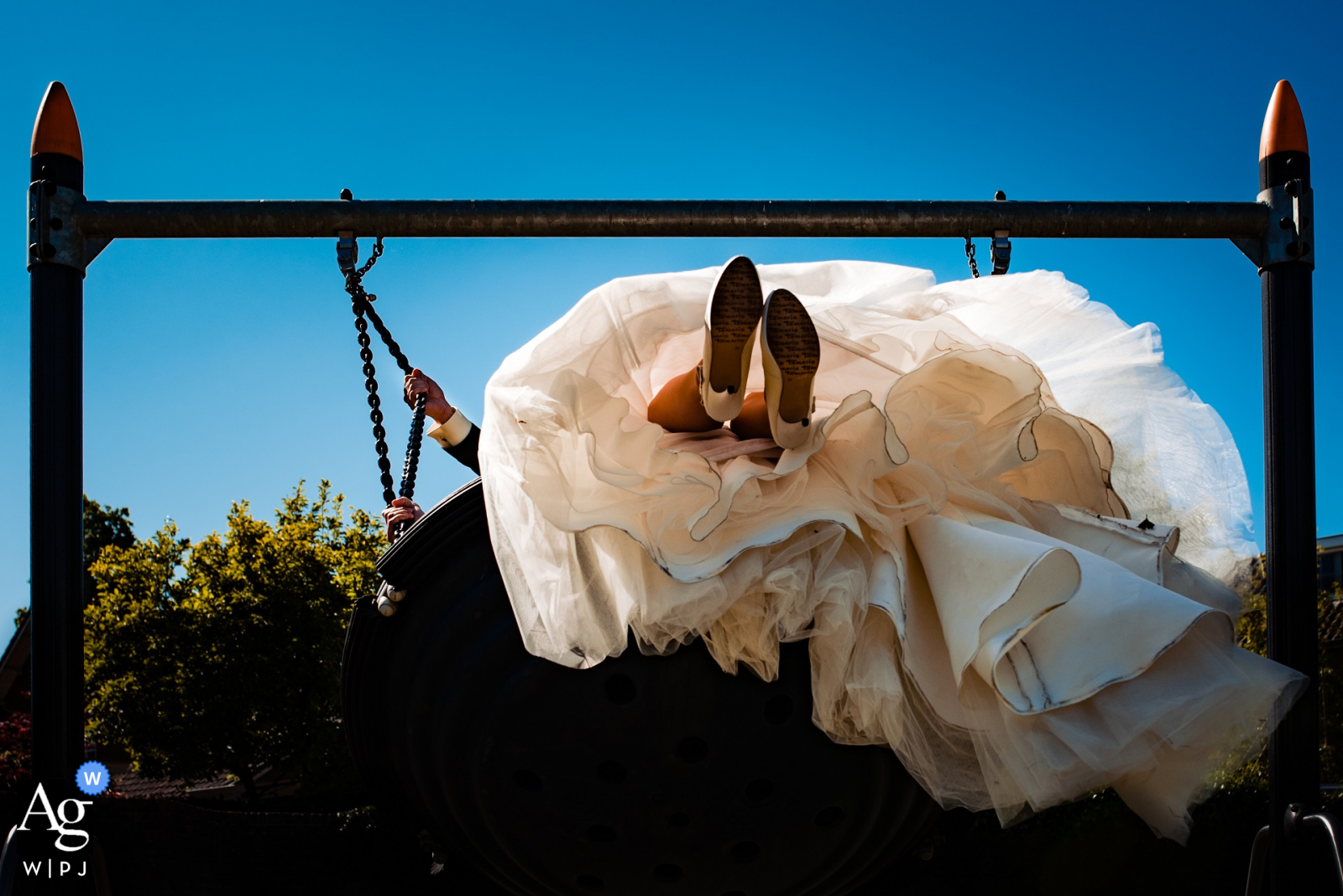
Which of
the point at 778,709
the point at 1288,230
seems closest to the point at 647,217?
the point at 778,709

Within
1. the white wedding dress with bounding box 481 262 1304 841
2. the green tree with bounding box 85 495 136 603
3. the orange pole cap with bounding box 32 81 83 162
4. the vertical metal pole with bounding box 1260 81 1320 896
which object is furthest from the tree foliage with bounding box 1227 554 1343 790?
the green tree with bounding box 85 495 136 603

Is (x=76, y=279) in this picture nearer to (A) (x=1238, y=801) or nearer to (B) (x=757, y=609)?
(B) (x=757, y=609)

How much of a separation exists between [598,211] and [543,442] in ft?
2.73

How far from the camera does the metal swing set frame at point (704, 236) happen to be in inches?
87.2

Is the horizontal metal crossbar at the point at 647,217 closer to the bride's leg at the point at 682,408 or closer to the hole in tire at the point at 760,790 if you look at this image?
the bride's leg at the point at 682,408

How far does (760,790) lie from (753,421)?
0.61m

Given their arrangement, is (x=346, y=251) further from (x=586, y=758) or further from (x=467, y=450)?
(x=586, y=758)

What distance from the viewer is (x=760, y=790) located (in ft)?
6.06

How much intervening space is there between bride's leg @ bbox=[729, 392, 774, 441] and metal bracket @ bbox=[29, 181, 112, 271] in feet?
4.81

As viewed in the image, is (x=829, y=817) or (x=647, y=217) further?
(x=647, y=217)

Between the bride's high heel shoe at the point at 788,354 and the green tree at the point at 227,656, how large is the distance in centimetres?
1368

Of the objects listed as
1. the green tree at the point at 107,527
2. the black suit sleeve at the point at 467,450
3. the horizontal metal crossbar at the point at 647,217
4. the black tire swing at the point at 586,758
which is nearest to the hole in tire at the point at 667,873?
the black tire swing at the point at 586,758

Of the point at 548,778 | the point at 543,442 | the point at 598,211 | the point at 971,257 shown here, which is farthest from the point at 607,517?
the point at 971,257

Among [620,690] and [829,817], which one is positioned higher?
[620,690]
